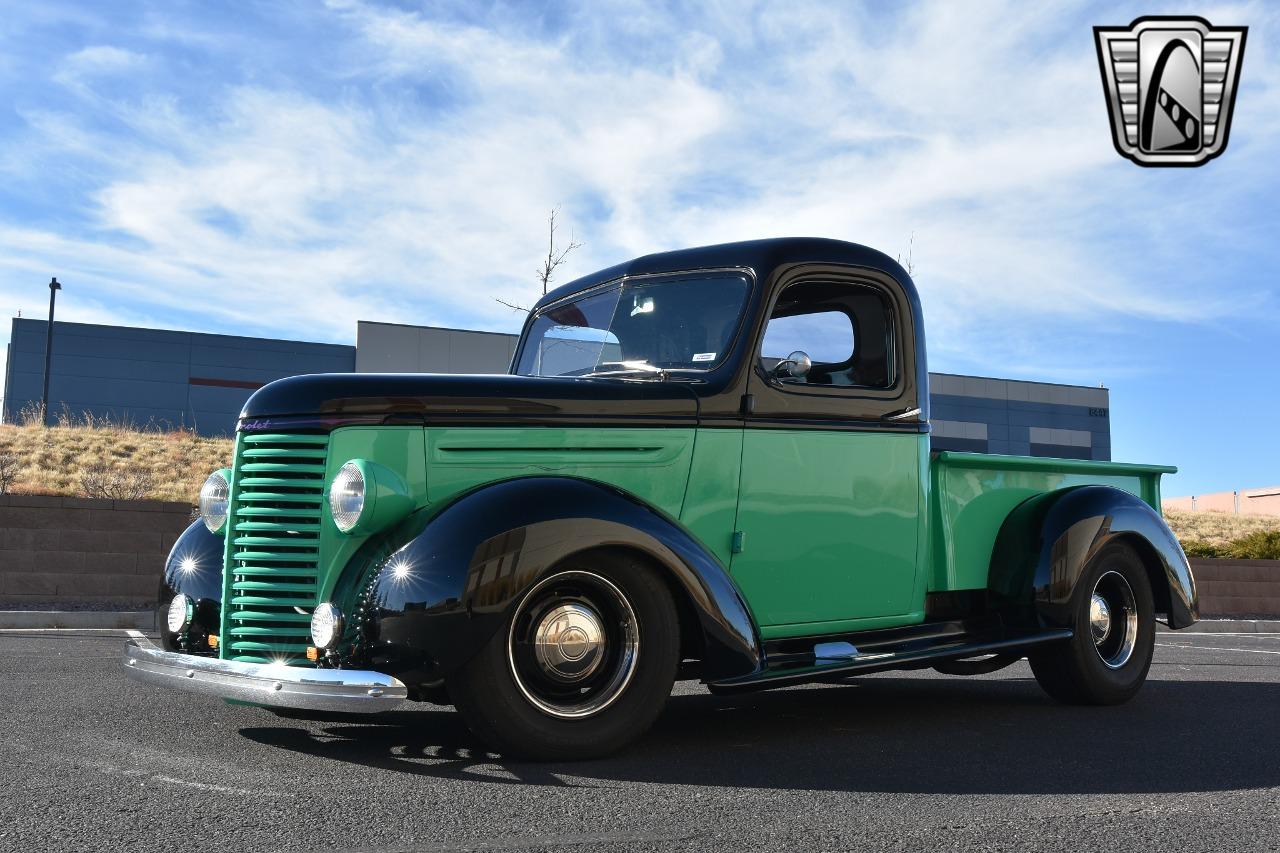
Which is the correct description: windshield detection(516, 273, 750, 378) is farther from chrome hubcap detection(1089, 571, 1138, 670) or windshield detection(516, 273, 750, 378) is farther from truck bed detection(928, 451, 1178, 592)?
chrome hubcap detection(1089, 571, 1138, 670)

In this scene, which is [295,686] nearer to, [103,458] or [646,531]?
[646,531]

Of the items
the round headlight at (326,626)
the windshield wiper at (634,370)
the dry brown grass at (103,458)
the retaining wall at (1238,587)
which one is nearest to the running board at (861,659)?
the windshield wiper at (634,370)

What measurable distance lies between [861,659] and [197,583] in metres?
2.76

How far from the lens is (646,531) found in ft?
14.1

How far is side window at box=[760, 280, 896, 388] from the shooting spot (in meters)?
5.48

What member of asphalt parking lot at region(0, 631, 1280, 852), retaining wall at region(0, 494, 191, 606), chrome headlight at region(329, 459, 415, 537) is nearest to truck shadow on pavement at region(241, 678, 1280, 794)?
asphalt parking lot at region(0, 631, 1280, 852)

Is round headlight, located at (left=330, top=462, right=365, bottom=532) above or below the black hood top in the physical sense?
below

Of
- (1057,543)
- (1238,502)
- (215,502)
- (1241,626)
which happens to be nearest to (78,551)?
(215,502)

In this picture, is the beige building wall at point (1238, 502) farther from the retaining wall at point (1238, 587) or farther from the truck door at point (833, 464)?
the truck door at point (833, 464)

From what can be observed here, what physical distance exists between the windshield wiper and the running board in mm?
1301

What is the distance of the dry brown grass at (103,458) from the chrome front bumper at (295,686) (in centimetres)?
1518

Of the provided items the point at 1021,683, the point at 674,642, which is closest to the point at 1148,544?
the point at 1021,683

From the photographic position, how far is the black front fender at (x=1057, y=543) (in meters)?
5.92

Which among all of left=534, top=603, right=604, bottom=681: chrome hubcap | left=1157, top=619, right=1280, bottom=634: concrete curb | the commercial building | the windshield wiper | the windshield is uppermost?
the commercial building
